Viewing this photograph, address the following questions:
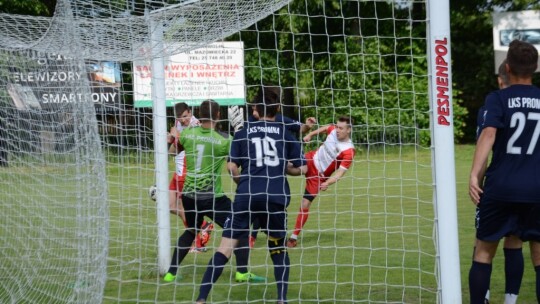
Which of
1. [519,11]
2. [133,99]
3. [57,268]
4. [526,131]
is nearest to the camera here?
[526,131]

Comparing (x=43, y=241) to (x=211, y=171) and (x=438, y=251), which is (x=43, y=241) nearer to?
(x=211, y=171)

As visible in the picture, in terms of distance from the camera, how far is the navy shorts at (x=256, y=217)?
6.91m

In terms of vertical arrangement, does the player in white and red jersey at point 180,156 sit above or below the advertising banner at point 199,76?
below

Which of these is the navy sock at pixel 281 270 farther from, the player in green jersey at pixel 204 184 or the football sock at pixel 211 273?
the player in green jersey at pixel 204 184

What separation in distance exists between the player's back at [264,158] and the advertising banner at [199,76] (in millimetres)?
422

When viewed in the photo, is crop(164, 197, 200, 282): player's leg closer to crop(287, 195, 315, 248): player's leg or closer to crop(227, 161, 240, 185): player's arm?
crop(227, 161, 240, 185): player's arm

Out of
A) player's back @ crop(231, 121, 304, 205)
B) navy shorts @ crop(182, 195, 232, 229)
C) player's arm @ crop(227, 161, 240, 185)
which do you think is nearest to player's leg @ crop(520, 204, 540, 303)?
player's back @ crop(231, 121, 304, 205)

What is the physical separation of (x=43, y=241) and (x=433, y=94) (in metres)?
4.21

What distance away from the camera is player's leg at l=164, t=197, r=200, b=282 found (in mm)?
8180

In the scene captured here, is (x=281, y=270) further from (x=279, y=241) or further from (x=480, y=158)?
(x=480, y=158)

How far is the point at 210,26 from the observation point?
7.46 m

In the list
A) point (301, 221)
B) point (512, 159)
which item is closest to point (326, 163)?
point (301, 221)

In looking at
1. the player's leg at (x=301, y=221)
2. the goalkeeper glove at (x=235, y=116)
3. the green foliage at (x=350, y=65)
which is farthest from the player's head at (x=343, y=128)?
the goalkeeper glove at (x=235, y=116)

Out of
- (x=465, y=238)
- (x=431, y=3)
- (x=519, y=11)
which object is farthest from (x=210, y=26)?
(x=519, y=11)
